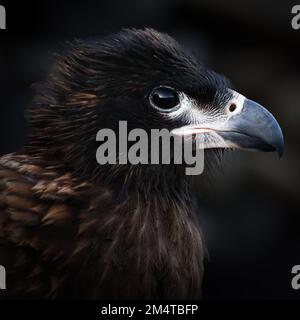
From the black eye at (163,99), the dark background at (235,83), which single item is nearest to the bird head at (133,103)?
the black eye at (163,99)

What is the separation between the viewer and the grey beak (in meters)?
3.66

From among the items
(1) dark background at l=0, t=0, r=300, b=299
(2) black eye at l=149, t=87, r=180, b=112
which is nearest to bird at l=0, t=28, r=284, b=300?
(2) black eye at l=149, t=87, r=180, b=112

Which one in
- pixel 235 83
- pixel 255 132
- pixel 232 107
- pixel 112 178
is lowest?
pixel 112 178

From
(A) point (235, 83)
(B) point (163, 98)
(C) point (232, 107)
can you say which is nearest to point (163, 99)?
(B) point (163, 98)

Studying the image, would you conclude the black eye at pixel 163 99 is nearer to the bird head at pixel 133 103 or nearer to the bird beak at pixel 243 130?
the bird head at pixel 133 103

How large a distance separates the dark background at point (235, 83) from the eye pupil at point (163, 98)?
9.22 ft

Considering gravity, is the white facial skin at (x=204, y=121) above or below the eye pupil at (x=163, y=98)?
below

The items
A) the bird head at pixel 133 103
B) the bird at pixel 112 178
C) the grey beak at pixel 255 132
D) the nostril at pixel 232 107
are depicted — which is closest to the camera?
the bird at pixel 112 178

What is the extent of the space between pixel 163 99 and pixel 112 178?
40 centimetres

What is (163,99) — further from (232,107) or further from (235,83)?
(235,83)

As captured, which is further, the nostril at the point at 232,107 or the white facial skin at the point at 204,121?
the nostril at the point at 232,107

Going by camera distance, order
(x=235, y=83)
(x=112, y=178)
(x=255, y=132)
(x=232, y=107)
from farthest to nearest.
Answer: (x=235, y=83)
(x=232, y=107)
(x=255, y=132)
(x=112, y=178)

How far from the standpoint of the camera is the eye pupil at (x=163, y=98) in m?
3.59

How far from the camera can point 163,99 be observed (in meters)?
3.60
